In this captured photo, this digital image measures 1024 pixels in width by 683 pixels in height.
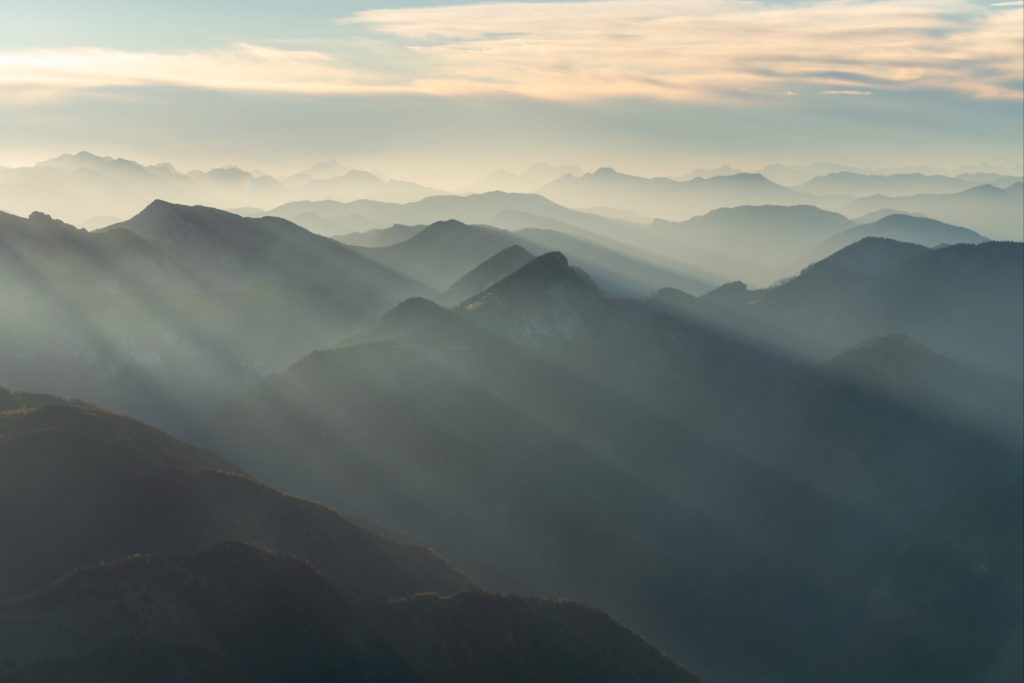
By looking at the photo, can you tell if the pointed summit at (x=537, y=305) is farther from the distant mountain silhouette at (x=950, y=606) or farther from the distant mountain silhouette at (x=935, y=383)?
the distant mountain silhouette at (x=950, y=606)

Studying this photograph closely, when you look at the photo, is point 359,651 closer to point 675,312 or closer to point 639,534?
point 639,534

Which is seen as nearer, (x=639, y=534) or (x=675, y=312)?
(x=639, y=534)

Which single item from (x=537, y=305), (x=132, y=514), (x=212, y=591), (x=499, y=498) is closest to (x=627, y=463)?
(x=499, y=498)

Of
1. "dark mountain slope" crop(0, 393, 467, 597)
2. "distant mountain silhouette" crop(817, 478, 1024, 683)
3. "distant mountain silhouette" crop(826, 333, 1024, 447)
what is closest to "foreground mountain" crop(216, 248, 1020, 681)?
"distant mountain silhouette" crop(817, 478, 1024, 683)

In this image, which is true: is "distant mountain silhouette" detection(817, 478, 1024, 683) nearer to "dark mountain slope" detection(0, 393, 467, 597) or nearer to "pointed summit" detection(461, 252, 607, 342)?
"dark mountain slope" detection(0, 393, 467, 597)

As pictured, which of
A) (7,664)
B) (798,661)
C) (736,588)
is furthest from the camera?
(736,588)

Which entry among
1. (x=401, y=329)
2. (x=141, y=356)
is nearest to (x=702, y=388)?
(x=401, y=329)
